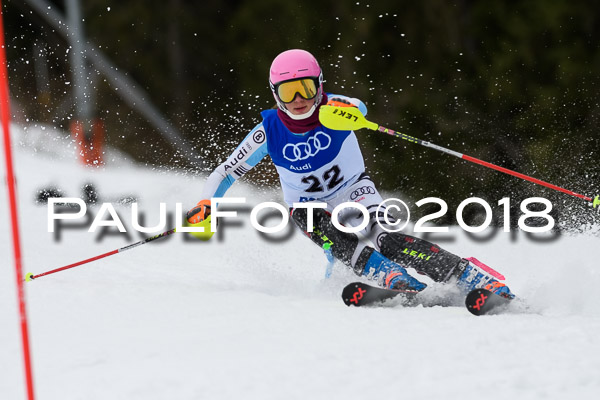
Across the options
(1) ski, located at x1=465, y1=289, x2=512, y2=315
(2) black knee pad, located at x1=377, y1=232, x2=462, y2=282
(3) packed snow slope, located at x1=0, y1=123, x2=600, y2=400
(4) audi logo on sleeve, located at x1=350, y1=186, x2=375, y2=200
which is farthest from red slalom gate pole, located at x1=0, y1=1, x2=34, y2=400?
(4) audi logo on sleeve, located at x1=350, y1=186, x2=375, y2=200

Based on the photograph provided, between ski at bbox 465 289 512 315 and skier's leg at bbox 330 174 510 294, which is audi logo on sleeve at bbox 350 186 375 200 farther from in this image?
ski at bbox 465 289 512 315

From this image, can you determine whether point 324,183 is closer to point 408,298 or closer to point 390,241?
point 390,241

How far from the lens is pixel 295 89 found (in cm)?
367

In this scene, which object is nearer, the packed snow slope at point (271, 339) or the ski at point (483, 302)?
the packed snow slope at point (271, 339)

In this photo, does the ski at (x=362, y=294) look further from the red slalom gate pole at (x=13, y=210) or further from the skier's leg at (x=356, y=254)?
the red slalom gate pole at (x=13, y=210)

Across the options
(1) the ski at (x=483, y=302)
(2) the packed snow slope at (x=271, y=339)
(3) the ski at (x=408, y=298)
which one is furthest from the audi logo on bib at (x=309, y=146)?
(1) the ski at (x=483, y=302)

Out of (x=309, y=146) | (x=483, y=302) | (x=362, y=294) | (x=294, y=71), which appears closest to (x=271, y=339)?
(x=362, y=294)

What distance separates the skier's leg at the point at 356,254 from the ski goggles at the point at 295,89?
2.13 feet

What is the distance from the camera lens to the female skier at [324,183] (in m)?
3.50

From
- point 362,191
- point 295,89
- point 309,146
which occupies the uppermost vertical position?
point 295,89

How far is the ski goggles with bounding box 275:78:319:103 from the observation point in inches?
144

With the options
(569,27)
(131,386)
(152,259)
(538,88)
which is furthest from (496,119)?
(131,386)

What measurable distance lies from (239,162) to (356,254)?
810mm

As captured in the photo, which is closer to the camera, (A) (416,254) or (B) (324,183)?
(A) (416,254)
